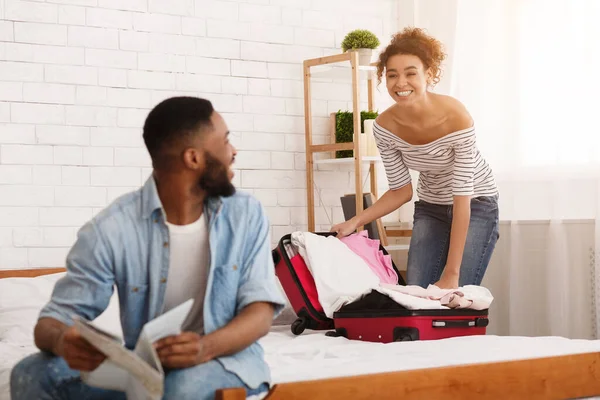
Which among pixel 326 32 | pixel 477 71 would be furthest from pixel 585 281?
pixel 326 32

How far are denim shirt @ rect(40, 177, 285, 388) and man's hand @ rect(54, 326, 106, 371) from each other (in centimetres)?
12

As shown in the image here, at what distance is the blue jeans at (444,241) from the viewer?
328cm

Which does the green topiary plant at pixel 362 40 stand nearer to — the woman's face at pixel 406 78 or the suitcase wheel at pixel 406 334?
the woman's face at pixel 406 78

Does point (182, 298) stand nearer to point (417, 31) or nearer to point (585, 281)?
point (417, 31)

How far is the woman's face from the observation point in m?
3.16

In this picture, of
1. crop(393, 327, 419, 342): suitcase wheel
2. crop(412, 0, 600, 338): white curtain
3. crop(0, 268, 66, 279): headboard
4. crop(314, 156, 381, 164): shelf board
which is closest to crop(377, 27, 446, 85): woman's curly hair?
crop(412, 0, 600, 338): white curtain

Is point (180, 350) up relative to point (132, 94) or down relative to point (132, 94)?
down

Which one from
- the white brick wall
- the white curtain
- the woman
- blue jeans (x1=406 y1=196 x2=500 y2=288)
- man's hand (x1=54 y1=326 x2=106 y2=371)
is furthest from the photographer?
the white brick wall

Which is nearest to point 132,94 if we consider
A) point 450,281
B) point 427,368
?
point 450,281

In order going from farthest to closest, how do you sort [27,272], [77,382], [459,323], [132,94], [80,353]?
1. [132,94]
2. [27,272]
3. [459,323]
4. [77,382]
5. [80,353]

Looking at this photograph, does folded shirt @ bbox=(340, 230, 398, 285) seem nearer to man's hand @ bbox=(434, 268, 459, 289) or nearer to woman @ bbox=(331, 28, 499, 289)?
woman @ bbox=(331, 28, 499, 289)

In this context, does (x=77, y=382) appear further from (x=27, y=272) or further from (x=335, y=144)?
(x=335, y=144)

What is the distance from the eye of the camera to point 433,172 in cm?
335

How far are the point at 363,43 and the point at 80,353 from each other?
2.96m
